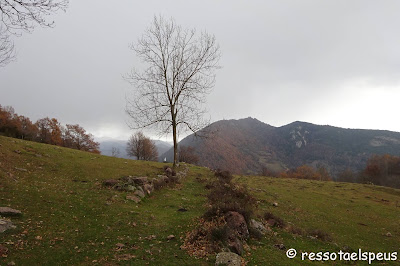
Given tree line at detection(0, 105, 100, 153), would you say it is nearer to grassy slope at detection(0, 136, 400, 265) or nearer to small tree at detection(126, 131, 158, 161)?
small tree at detection(126, 131, 158, 161)

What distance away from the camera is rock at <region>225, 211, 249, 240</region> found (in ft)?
35.9

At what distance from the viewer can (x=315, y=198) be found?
3216cm

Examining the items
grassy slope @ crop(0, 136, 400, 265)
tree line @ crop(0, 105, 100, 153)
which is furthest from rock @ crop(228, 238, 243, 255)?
tree line @ crop(0, 105, 100, 153)

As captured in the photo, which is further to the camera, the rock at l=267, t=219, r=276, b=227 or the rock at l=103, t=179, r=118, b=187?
the rock at l=103, t=179, r=118, b=187

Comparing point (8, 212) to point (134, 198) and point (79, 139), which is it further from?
point (79, 139)

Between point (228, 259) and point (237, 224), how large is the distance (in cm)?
307

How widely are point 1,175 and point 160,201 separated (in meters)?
10.9

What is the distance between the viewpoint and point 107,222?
11.9 m

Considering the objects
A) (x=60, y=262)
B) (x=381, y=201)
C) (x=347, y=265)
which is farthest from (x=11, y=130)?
(x=381, y=201)

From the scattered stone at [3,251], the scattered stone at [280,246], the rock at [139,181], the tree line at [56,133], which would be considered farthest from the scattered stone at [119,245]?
the tree line at [56,133]

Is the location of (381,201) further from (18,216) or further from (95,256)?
→ (18,216)

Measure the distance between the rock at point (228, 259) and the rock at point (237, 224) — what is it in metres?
1.98

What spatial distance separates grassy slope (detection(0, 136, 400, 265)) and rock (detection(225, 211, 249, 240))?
0.60 m

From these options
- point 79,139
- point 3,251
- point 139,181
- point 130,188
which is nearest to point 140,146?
point 79,139
